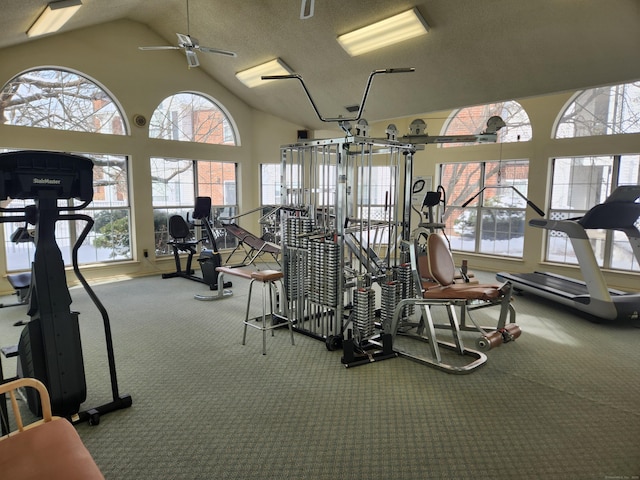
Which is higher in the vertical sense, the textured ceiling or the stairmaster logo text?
the textured ceiling

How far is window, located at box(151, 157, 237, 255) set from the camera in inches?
280

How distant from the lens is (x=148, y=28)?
21.9 ft

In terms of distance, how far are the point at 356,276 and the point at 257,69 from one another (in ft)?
14.0

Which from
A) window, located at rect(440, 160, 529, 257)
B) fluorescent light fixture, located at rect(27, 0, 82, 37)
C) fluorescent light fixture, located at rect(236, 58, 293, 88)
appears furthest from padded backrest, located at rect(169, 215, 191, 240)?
window, located at rect(440, 160, 529, 257)

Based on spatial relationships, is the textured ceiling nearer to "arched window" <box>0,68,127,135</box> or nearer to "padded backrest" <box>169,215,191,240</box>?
"arched window" <box>0,68,127,135</box>

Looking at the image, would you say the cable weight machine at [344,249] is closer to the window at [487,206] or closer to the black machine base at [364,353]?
the black machine base at [364,353]

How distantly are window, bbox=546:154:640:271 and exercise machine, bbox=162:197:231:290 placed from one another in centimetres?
532

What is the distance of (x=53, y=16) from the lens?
4.44 m

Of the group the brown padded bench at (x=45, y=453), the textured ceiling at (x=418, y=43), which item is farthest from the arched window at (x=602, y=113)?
the brown padded bench at (x=45, y=453)

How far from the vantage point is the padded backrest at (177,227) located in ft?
21.6

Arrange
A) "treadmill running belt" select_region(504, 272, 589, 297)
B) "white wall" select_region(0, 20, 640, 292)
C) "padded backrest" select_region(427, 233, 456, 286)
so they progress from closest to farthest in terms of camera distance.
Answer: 1. "padded backrest" select_region(427, 233, 456, 286)
2. "treadmill running belt" select_region(504, 272, 589, 297)
3. "white wall" select_region(0, 20, 640, 292)

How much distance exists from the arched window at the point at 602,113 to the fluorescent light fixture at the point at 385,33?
3.17 meters

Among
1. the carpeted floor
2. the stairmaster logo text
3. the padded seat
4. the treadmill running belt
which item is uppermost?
the stairmaster logo text

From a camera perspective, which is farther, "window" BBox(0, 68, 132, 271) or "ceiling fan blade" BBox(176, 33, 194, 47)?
"window" BBox(0, 68, 132, 271)
